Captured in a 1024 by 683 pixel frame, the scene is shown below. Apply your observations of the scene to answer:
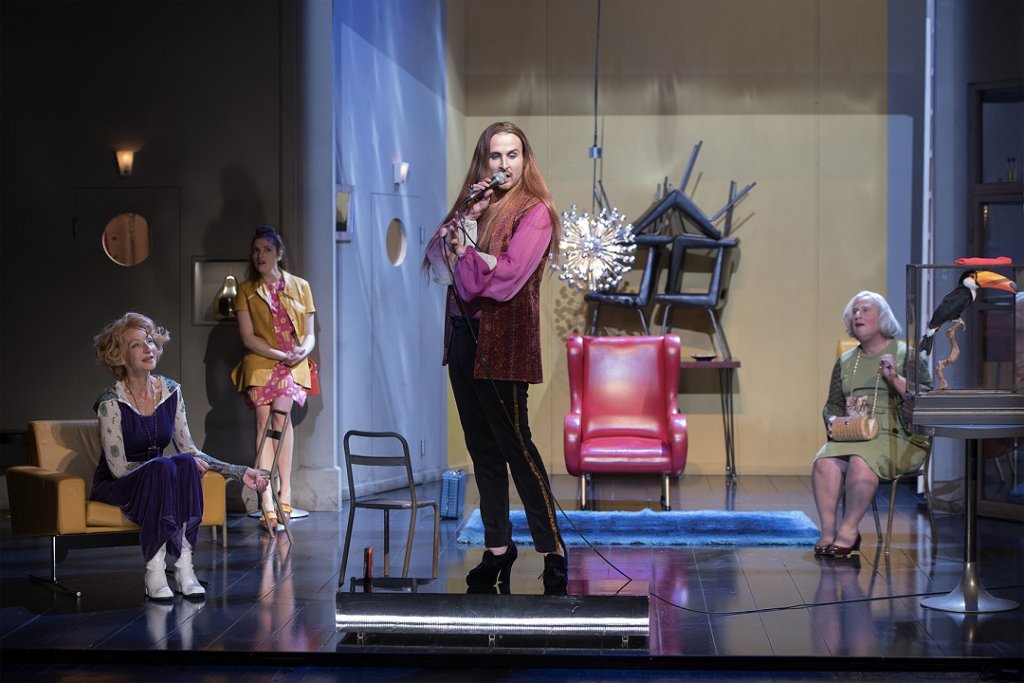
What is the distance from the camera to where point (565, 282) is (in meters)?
9.37

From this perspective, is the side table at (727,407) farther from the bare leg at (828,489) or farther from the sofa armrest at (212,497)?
the sofa armrest at (212,497)

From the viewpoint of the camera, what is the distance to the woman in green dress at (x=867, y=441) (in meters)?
5.99

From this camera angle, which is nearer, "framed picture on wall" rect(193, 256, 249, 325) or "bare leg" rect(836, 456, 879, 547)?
"bare leg" rect(836, 456, 879, 547)

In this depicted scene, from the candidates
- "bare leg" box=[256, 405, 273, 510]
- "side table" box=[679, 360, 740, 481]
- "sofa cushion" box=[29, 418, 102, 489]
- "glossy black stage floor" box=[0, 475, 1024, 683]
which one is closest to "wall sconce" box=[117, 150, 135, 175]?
"bare leg" box=[256, 405, 273, 510]

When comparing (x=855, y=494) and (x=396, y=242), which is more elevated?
(x=396, y=242)

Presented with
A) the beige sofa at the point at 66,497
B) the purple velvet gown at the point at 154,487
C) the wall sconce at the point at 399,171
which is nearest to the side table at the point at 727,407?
the wall sconce at the point at 399,171

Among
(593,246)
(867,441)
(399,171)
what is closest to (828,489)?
(867,441)

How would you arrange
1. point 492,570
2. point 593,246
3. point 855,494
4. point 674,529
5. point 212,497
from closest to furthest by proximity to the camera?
point 492,570 < point 212,497 < point 855,494 < point 674,529 < point 593,246

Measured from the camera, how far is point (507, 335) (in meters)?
4.09

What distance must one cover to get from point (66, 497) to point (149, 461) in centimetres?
37

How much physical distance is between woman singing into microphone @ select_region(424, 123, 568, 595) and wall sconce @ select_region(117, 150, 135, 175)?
3843mm

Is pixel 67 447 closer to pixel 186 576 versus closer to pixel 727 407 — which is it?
pixel 186 576

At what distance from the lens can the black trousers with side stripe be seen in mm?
4129

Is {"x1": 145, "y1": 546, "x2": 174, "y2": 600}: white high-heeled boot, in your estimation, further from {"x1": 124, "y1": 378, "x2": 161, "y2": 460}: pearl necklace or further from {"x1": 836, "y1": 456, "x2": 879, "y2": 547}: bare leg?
{"x1": 836, "y1": 456, "x2": 879, "y2": 547}: bare leg
